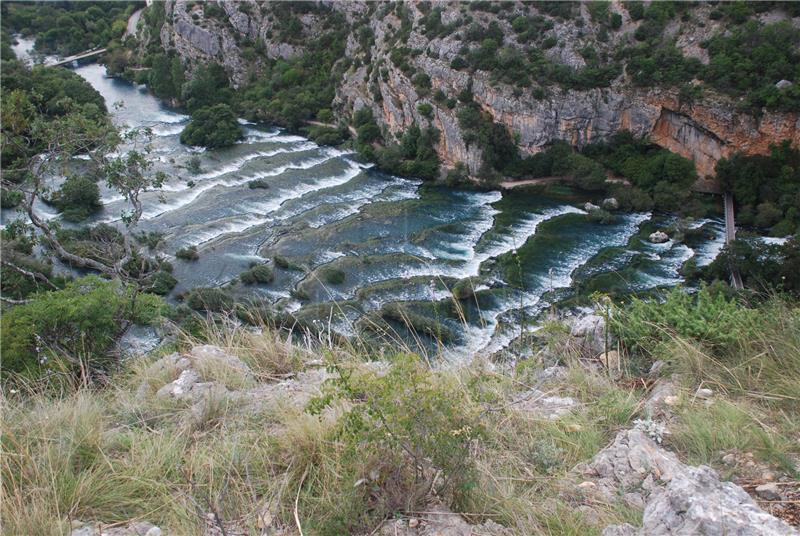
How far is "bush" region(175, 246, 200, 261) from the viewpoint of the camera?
23.3m

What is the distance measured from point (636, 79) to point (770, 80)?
6122 millimetres

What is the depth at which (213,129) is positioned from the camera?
36125 millimetres

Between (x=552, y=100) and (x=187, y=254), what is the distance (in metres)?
20.6

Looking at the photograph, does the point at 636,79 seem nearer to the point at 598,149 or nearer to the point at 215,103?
the point at 598,149

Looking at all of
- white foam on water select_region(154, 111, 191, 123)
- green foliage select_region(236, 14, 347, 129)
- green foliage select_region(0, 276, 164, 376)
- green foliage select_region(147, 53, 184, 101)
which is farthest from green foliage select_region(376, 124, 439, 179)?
green foliage select_region(0, 276, 164, 376)

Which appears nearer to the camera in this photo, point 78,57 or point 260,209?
point 260,209

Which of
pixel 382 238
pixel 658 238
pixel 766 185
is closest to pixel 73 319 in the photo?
pixel 382 238

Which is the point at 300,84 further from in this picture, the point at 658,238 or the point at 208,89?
the point at 658,238

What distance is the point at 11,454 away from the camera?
272 centimetres

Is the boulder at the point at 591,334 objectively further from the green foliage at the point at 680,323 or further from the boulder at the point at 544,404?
the boulder at the point at 544,404

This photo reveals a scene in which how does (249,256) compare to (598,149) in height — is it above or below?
below

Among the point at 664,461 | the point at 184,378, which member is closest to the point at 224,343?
the point at 184,378

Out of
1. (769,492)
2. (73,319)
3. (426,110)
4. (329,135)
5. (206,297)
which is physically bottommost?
(206,297)

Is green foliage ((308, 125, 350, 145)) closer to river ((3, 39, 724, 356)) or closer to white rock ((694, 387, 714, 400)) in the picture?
river ((3, 39, 724, 356))
